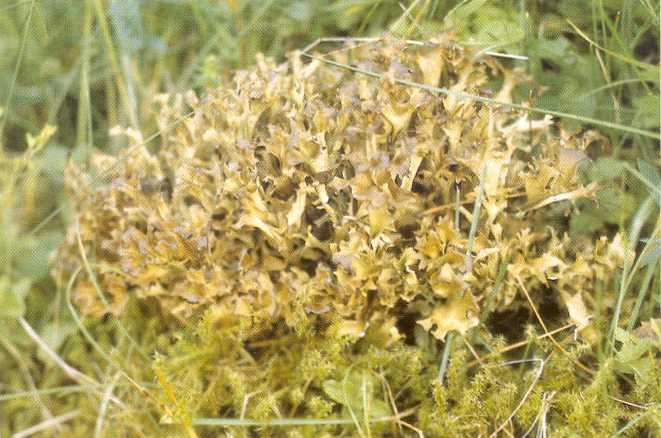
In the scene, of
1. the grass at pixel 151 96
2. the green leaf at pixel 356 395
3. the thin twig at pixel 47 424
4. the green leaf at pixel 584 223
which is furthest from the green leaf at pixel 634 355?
the thin twig at pixel 47 424

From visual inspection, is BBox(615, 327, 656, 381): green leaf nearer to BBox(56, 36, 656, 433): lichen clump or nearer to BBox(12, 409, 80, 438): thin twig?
BBox(56, 36, 656, 433): lichen clump

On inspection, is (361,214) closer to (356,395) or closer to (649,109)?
(356,395)

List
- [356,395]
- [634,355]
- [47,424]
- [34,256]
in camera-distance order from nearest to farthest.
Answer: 1. [634,355]
2. [356,395]
3. [47,424]
4. [34,256]

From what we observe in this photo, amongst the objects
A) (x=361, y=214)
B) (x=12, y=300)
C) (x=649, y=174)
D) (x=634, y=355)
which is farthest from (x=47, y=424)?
(x=649, y=174)

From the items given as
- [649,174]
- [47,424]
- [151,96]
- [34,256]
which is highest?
[151,96]

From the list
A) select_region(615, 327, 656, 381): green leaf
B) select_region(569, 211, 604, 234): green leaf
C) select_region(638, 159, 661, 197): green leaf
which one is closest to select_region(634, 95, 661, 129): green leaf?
select_region(638, 159, 661, 197): green leaf

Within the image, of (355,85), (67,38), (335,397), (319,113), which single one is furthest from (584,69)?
(67,38)
